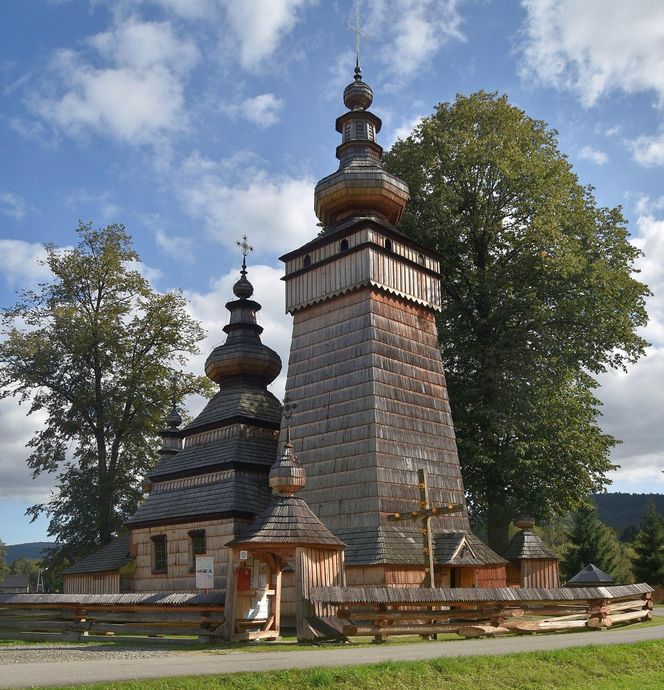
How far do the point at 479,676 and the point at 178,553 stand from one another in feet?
49.7

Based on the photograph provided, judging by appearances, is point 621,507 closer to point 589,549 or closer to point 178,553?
point 589,549

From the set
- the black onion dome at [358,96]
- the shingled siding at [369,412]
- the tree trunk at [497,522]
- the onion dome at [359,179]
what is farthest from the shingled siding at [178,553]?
the black onion dome at [358,96]

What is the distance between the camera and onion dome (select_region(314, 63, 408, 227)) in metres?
23.4

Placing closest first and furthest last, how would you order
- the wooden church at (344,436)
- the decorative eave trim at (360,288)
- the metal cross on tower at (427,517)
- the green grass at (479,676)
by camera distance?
the green grass at (479,676)
the metal cross on tower at (427,517)
the wooden church at (344,436)
the decorative eave trim at (360,288)

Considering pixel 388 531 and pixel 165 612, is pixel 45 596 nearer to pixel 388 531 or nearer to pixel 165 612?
pixel 165 612

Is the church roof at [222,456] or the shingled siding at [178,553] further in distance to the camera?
the church roof at [222,456]

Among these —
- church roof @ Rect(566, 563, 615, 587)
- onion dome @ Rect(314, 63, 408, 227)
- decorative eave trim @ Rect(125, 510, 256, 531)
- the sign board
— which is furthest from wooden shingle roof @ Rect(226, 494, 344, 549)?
church roof @ Rect(566, 563, 615, 587)

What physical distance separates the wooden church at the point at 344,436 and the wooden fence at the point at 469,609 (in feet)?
5.06

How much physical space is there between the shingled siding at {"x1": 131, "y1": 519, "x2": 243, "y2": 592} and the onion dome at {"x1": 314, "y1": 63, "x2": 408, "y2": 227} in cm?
1023

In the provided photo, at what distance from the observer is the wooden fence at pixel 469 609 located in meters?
13.3

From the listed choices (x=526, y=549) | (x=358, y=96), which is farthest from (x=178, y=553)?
(x=358, y=96)

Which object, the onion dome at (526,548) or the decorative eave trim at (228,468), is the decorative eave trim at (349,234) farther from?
the onion dome at (526,548)

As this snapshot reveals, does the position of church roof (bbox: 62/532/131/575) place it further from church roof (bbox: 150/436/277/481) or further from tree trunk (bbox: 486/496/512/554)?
tree trunk (bbox: 486/496/512/554)

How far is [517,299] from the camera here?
85.9 ft
